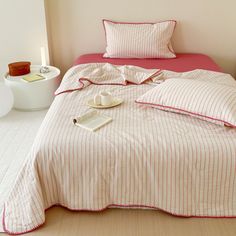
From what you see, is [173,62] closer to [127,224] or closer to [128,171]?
[128,171]

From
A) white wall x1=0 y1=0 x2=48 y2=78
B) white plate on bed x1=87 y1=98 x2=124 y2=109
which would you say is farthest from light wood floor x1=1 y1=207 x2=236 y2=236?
white wall x1=0 y1=0 x2=48 y2=78

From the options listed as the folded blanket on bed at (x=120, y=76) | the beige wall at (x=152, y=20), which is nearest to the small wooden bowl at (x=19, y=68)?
the beige wall at (x=152, y=20)

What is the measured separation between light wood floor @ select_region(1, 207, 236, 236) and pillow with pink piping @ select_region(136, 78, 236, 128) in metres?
0.54

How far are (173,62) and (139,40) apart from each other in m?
0.37

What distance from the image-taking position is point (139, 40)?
2.95m

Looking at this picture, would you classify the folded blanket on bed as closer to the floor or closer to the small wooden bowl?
the small wooden bowl

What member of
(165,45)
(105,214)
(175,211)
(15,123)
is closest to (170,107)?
(175,211)

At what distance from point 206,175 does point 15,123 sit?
177cm

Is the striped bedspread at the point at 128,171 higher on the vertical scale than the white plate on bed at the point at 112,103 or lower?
lower

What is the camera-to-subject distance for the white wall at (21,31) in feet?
9.82

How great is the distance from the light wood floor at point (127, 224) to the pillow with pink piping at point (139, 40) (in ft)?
5.36

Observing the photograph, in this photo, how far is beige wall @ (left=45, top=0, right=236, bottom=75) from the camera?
305cm

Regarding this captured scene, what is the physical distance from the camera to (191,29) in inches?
123

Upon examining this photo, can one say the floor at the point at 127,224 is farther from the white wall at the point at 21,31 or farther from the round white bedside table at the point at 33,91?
the white wall at the point at 21,31
